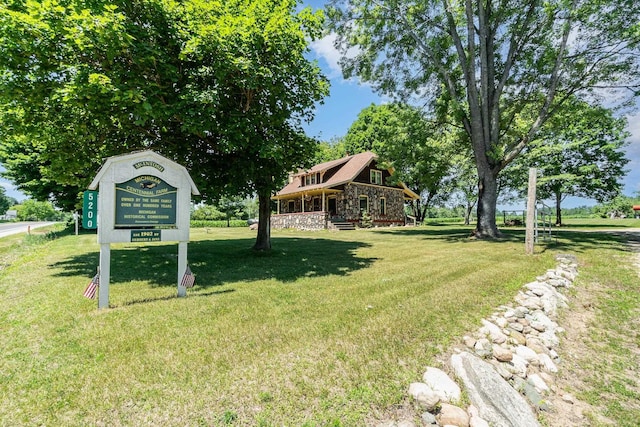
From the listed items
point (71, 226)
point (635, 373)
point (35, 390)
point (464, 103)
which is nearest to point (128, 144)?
point (35, 390)

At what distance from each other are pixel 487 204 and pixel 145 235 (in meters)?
13.9

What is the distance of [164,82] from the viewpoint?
740 cm

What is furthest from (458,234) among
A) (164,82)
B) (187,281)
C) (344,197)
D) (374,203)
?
(164,82)

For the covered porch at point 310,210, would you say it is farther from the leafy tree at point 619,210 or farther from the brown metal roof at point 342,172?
the leafy tree at point 619,210

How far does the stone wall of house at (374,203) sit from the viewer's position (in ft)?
81.4

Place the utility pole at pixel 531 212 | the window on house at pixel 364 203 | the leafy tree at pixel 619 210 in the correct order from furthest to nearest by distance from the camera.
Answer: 1. the leafy tree at pixel 619 210
2. the window on house at pixel 364 203
3. the utility pole at pixel 531 212

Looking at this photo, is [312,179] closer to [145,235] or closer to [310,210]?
[310,210]

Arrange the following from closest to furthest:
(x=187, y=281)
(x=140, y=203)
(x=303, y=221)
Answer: (x=140, y=203)
(x=187, y=281)
(x=303, y=221)

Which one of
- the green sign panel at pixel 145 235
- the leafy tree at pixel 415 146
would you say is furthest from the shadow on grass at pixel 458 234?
the green sign panel at pixel 145 235

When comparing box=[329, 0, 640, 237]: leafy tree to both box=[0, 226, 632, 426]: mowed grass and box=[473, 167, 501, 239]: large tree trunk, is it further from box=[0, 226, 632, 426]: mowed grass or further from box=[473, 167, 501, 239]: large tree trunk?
box=[0, 226, 632, 426]: mowed grass

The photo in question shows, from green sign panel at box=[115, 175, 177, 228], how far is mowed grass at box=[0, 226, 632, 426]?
4.65 ft

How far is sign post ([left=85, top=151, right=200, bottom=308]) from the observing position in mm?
4617

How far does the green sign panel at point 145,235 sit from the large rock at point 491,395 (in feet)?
16.2

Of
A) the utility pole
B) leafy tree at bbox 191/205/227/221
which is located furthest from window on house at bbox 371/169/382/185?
leafy tree at bbox 191/205/227/221
